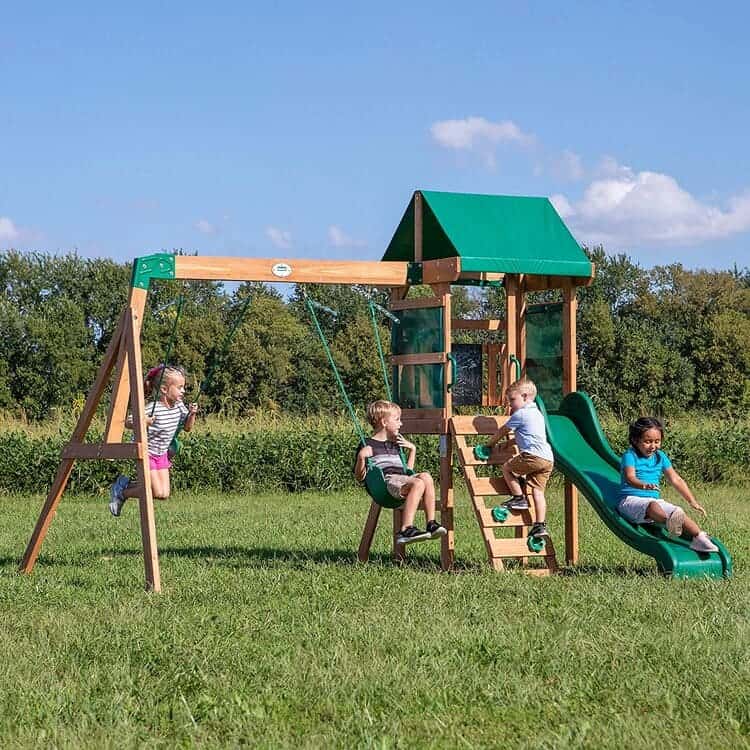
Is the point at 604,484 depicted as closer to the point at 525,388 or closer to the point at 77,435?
the point at 525,388

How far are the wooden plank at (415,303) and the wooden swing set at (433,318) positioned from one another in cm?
1

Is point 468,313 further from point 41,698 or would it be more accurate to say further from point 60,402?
point 41,698

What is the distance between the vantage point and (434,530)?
9906 millimetres

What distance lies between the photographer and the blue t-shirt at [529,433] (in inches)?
406

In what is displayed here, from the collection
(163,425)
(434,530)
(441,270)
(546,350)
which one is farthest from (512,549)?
(163,425)

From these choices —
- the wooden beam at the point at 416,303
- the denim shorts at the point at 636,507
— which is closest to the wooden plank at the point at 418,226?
the wooden beam at the point at 416,303

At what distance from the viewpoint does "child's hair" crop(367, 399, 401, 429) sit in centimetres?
1047

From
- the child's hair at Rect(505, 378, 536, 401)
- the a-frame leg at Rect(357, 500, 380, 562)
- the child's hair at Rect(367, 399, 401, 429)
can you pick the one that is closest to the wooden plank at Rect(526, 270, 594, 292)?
the child's hair at Rect(505, 378, 536, 401)

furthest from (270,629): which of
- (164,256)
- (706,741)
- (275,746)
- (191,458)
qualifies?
(191,458)

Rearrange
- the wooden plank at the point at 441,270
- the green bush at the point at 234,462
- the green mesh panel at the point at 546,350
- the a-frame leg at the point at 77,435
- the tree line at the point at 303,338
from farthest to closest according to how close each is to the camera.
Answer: the tree line at the point at 303,338 < the green bush at the point at 234,462 < the green mesh panel at the point at 546,350 < the wooden plank at the point at 441,270 < the a-frame leg at the point at 77,435

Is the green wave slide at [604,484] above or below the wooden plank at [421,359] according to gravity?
below

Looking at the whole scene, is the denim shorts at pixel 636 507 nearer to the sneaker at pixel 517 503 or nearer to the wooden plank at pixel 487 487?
the sneaker at pixel 517 503

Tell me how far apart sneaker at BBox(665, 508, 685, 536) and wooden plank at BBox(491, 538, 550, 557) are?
1.10 meters

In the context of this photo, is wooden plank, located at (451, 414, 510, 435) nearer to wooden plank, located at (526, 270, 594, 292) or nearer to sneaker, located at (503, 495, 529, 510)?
sneaker, located at (503, 495, 529, 510)
